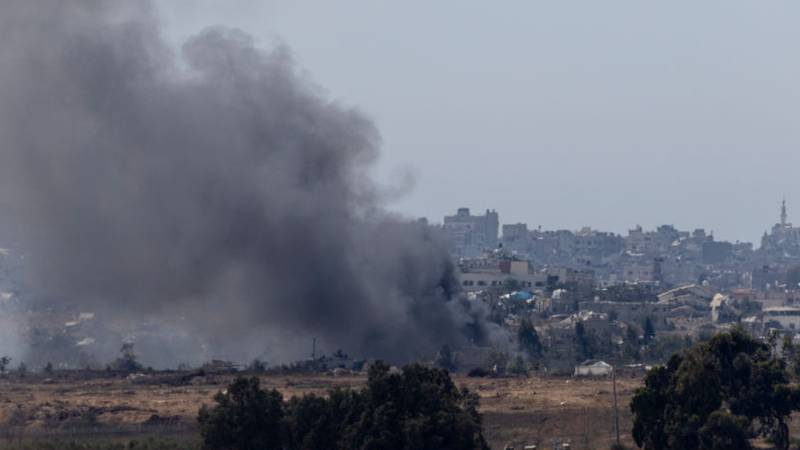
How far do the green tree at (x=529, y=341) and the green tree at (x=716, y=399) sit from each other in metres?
39.6

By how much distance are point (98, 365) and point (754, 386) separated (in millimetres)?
42030

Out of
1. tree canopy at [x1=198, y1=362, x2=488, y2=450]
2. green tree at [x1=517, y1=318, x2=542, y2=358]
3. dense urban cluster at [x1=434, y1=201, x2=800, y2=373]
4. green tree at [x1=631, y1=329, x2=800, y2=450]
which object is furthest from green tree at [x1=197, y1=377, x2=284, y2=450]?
green tree at [x1=517, y1=318, x2=542, y2=358]

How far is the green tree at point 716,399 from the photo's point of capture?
150 feet

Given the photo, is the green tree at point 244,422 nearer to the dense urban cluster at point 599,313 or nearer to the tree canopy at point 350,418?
the tree canopy at point 350,418

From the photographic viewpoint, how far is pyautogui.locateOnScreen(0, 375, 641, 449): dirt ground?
54.7m

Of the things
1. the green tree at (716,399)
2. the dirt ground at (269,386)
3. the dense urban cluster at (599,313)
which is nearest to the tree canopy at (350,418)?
the green tree at (716,399)

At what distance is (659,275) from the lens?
194500mm

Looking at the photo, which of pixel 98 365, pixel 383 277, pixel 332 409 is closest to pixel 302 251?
pixel 383 277

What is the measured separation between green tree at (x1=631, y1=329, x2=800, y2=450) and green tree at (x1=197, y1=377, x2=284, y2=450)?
29.7 ft

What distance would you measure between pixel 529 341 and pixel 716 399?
4449cm

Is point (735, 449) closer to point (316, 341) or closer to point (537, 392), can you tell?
point (537, 392)

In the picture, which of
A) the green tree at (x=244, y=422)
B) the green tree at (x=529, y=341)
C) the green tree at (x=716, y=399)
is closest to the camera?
the green tree at (x=716, y=399)

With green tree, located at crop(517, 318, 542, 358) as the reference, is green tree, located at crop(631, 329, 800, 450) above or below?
below

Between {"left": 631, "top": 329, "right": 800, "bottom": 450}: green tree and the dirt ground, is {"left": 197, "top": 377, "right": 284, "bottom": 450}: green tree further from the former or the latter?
{"left": 631, "top": 329, "right": 800, "bottom": 450}: green tree
